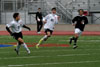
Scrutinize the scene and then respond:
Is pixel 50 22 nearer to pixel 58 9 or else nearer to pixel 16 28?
pixel 16 28

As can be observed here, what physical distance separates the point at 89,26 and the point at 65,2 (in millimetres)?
3791

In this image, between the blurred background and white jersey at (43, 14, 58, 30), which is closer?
white jersey at (43, 14, 58, 30)

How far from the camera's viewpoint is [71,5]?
39.1 m

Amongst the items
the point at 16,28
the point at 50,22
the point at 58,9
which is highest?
the point at 16,28

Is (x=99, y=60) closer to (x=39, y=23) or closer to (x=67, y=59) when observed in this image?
(x=67, y=59)

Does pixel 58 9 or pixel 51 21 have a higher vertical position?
pixel 51 21

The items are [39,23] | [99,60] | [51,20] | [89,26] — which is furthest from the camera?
[89,26]

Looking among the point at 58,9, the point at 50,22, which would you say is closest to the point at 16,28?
the point at 50,22

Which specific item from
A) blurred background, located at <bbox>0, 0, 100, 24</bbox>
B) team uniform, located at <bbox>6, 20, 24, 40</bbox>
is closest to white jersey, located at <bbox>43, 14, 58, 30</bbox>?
team uniform, located at <bbox>6, 20, 24, 40</bbox>

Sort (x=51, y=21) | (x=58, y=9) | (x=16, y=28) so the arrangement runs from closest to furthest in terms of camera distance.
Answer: (x=16, y=28) < (x=51, y=21) < (x=58, y=9)

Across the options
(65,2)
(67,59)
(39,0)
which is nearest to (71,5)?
(65,2)

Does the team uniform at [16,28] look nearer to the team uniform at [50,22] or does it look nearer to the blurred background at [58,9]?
the team uniform at [50,22]

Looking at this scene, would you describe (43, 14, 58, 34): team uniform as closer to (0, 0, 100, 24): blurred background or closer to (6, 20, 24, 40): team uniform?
(6, 20, 24, 40): team uniform

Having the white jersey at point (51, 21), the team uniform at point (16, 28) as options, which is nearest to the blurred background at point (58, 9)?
the white jersey at point (51, 21)
